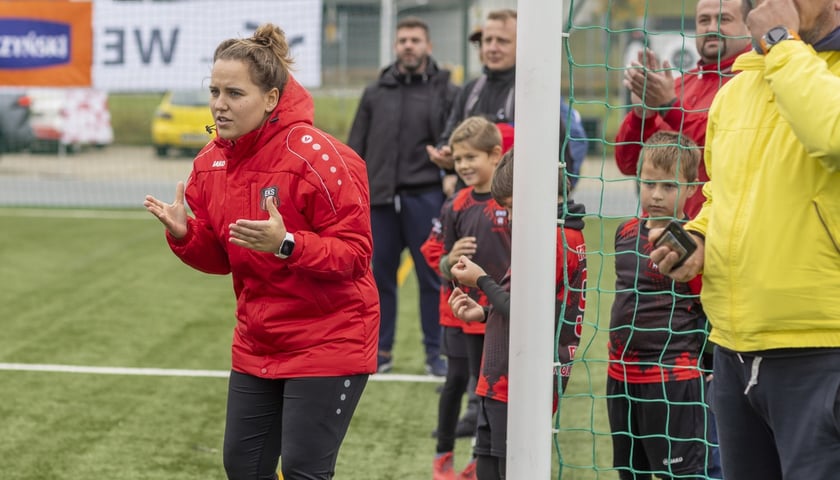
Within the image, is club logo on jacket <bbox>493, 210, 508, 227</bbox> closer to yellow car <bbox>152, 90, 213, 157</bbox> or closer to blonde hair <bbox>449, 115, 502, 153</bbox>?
blonde hair <bbox>449, 115, 502, 153</bbox>

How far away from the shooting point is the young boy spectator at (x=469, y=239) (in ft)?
14.9

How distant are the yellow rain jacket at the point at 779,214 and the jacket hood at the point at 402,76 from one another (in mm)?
4347

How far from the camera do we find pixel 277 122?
3.44 meters

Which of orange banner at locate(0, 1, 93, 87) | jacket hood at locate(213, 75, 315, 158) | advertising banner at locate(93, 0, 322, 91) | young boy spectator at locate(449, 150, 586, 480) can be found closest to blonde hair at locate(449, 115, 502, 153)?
young boy spectator at locate(449, 150, 586, 480)

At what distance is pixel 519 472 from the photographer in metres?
3.35

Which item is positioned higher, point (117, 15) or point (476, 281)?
point (117, 15)

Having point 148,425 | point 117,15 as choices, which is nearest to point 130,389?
point 148,425

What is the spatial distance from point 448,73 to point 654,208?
3224 mm

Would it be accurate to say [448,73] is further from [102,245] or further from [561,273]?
[102,245]

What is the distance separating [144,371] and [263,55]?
3.72m

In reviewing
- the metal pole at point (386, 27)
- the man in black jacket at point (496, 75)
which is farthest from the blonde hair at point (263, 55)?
the metal pole at point (386, 27)

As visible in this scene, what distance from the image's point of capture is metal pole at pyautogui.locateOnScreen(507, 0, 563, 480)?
3.29 metres

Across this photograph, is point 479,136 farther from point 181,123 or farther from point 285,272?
point 181,123

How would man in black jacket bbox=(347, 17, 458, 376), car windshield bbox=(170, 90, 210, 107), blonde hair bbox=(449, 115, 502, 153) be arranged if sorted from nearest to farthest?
blonde hair bbox=(449, 115, 502, 153) < man in black jacket bbox=(347, 17, 458, 376) < car windshield bbox=(170, 90, 210, 107)
